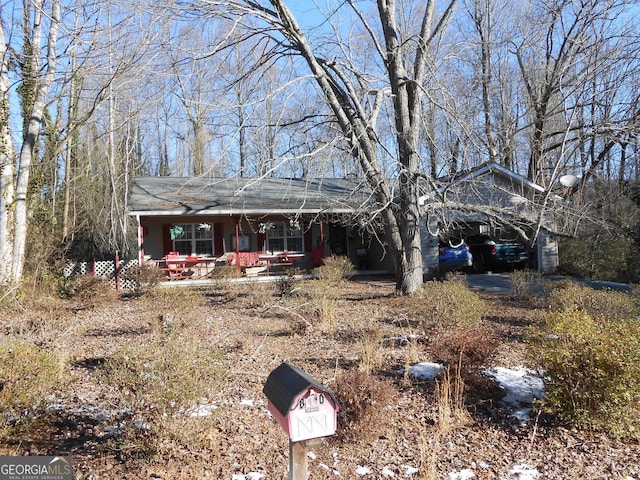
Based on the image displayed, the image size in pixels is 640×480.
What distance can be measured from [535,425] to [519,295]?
7479 mm

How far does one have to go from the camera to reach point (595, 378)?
394 centimetres

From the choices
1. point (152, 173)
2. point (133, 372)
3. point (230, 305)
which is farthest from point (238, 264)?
point (152, 173)

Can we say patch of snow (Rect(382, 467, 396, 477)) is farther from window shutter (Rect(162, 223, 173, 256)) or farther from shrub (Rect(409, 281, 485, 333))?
window shutter (Rect(162, 223, 173, 256))

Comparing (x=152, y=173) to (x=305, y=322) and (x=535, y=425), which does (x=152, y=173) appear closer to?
(x=305, y=322)

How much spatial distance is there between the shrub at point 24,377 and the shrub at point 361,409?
2.51 meters

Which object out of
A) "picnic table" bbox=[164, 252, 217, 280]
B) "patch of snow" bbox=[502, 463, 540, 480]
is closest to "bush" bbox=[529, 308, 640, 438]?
"patch of snow" bbox=[502, 463, 540, 480]

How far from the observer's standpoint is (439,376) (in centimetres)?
530

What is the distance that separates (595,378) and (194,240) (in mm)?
15188

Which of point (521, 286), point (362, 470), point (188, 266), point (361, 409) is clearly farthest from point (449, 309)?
point (188, 266)

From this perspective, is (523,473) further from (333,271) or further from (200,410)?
(333,271)

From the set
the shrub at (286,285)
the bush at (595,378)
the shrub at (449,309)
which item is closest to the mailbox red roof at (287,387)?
the bush at (595,378)

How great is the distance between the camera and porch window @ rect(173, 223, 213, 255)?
17109 mm

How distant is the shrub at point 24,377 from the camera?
3.61m

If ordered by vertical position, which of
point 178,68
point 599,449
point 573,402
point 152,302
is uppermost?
point 178,68
